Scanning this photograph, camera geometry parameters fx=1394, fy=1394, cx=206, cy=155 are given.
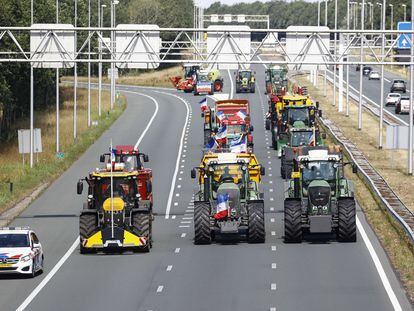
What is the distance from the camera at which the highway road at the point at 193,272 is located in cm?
3500

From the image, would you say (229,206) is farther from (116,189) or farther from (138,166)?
(138,166)

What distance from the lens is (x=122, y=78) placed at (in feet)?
513

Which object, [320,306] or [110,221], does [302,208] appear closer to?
[110,221]

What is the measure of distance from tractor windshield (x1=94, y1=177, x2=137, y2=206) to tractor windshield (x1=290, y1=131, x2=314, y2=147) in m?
22.6

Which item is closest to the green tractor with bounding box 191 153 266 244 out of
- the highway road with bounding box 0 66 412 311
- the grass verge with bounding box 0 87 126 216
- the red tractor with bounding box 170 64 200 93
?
the highway road with bounding box 0 66 412 311

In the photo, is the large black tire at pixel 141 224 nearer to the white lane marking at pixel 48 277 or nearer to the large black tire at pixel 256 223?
the white lane marking at pixel 48 277

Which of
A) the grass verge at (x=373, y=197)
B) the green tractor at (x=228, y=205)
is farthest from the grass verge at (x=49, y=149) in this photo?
the grass verge at (x=373, y=197)

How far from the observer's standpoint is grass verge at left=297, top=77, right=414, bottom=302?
40.8m

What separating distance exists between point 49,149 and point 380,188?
27772mm

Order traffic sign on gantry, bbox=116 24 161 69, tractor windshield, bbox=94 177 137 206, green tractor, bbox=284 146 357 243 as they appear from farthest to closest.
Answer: traffic sign on gantry, bbox=116 24 161 69, tractor windshield, bbox=94 177 137 206, green tractor, bbox=284 146 357 243

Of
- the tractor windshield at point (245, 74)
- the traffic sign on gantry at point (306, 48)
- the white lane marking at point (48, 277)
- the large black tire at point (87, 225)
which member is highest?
the traffic sign on gantry at point (306, 48)

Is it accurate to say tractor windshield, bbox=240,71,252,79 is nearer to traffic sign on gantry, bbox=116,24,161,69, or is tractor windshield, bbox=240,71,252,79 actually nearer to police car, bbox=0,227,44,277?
traffic sign on gantry, bbox=116,24,161,69

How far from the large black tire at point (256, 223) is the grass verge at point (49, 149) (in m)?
14.8

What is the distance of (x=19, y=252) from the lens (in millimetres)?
38656
